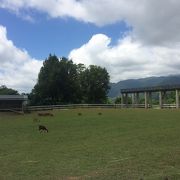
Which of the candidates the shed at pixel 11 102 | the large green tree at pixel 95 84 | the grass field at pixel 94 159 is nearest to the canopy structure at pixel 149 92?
the large green tree at pixel 95 84

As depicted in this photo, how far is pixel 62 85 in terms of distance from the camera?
110938 millimetres

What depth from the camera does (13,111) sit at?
2997 inches

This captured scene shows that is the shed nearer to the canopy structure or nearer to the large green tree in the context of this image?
the canopy structure

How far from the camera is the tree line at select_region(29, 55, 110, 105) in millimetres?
110125

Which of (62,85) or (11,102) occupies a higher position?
(62,85)

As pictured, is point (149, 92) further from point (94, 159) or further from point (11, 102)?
point (94, 159)

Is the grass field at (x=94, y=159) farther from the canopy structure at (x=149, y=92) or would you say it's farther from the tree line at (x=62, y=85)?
the tree line at (x=62, y=85)

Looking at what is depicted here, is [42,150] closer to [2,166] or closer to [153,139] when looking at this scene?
[2,166]

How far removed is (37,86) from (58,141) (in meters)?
86.8

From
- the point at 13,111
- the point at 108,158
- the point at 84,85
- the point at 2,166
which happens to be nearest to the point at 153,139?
the point at 108,158

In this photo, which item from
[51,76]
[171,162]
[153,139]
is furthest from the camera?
[51,76]

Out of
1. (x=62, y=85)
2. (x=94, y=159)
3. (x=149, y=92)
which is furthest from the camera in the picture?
(x=62, y=85)

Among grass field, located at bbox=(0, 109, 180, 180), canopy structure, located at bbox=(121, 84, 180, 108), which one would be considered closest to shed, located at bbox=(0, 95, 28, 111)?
canopy structure, located at bbox=(121, 84, 180, 108)

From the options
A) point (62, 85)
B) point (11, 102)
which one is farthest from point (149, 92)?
point (11, 102)
